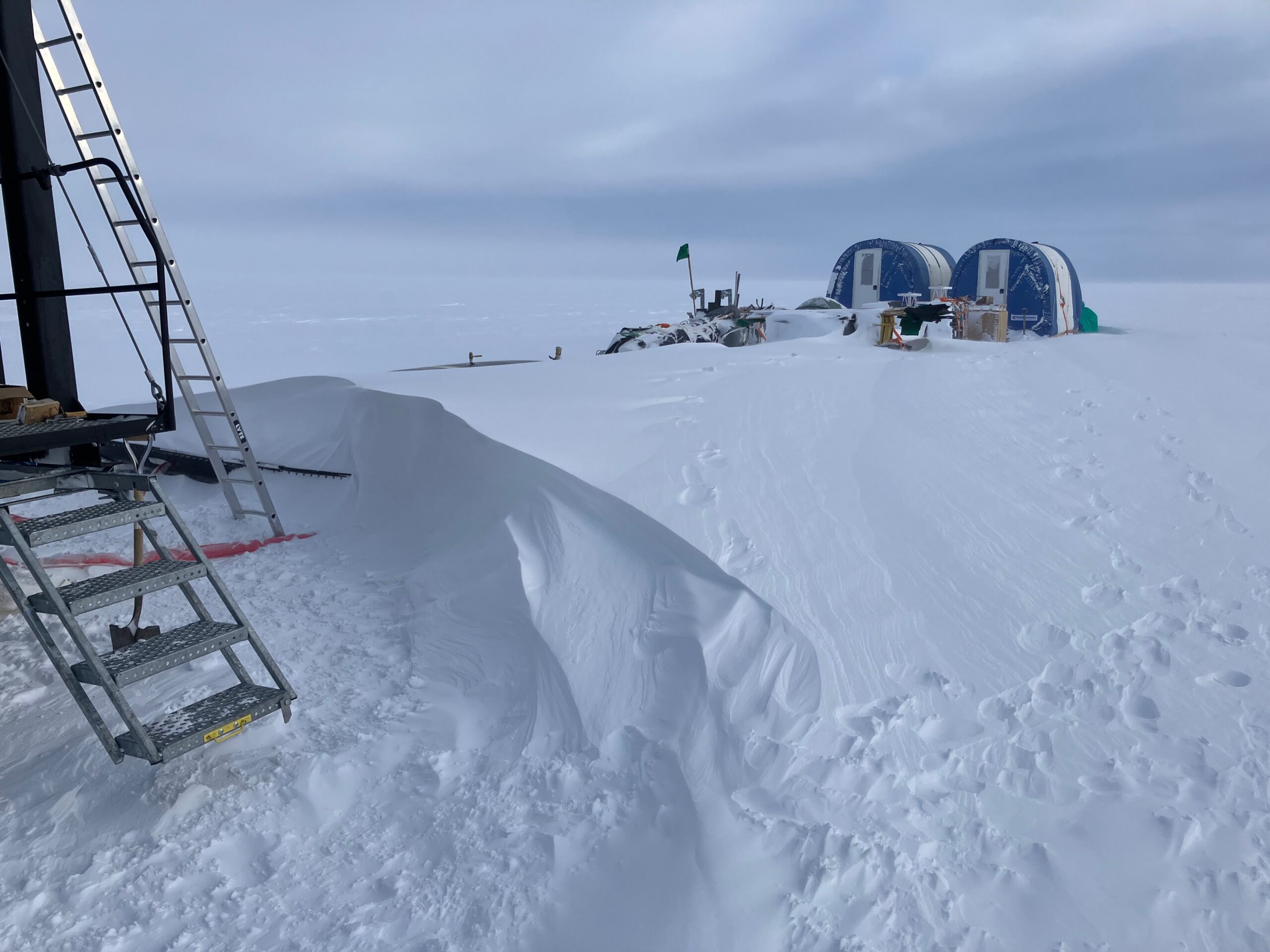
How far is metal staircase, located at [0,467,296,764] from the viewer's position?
11.3 feet

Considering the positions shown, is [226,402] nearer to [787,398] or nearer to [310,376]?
[310,376]

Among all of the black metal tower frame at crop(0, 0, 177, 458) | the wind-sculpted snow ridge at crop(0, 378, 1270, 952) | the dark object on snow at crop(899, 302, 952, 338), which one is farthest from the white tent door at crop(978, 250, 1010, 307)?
the black metal tower frame at crop(0, 0, 177, 458)

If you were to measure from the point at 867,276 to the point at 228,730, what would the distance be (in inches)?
970

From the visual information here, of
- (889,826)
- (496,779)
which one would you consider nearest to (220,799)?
(496,779)

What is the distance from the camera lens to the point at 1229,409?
965 centimetres

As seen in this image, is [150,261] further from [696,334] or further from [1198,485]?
[696,334]

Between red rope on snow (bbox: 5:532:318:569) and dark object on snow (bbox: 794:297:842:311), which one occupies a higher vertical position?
dark object on snow (bbox: 794:297:842:311)

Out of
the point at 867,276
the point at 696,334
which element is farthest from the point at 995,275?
the point at 696,334

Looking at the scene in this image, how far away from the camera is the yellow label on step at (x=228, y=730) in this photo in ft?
11.6

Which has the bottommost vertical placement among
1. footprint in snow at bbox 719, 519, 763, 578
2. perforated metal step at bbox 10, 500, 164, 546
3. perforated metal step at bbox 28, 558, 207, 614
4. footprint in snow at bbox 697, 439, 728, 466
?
footprint in snow at bbox 719, 519, 763, 578

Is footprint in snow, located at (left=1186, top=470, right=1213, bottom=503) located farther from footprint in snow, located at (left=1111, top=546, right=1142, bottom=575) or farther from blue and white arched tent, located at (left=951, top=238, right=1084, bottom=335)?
blue and white arched tent, located at (left=951, top=238, right=1084, bottom=335)

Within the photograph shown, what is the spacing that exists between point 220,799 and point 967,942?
3.06 m

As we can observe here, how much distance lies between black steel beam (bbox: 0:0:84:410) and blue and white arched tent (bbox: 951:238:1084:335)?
63.0ft

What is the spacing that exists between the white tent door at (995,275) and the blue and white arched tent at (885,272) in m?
1.76
